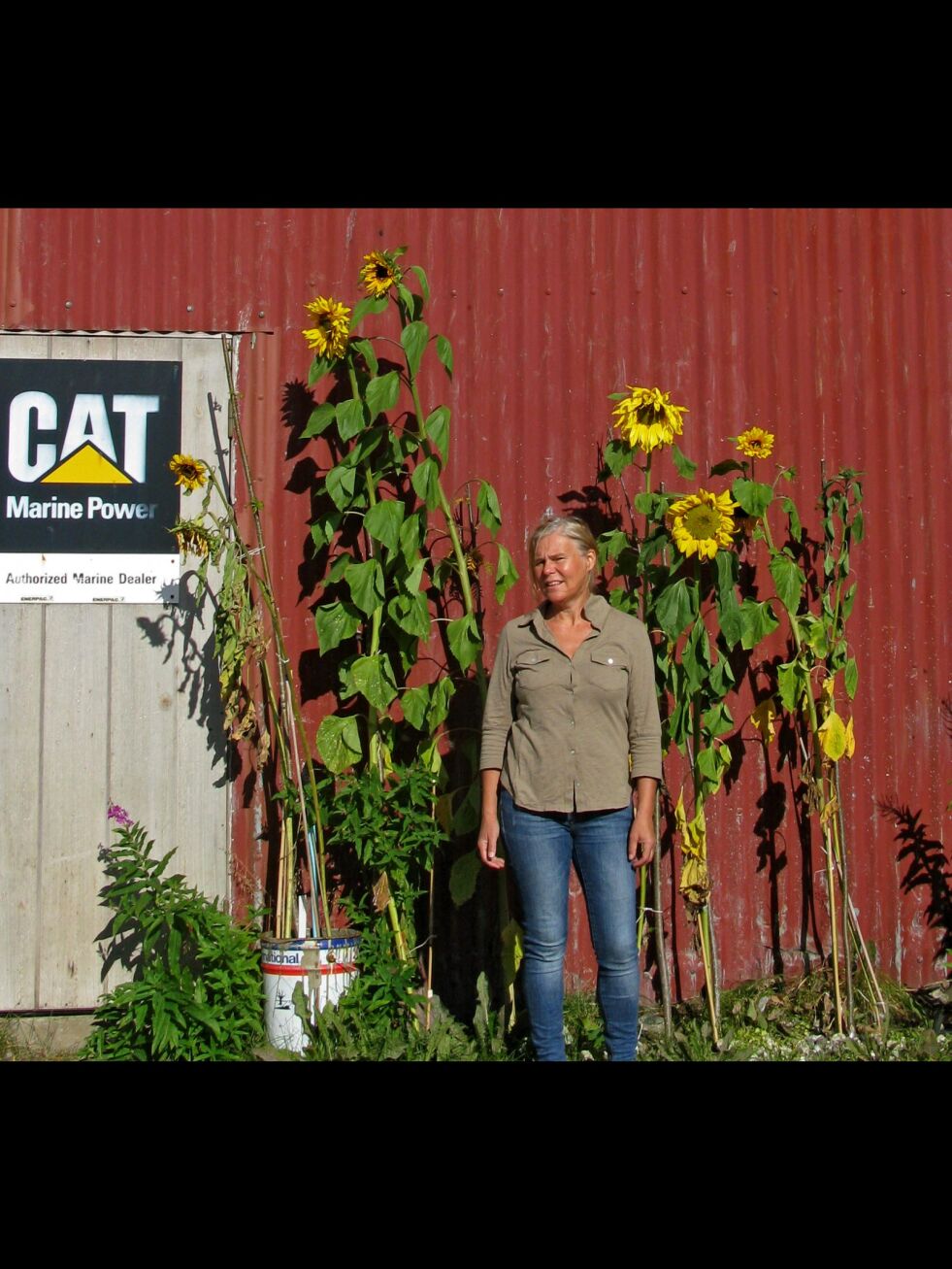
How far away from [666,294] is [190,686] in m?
2.57

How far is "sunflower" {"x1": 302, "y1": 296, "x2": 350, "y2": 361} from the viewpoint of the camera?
4414mm

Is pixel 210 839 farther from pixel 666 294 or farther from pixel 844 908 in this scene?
pixel 666 294

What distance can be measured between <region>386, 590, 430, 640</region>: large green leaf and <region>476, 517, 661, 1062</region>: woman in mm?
601

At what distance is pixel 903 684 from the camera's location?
5.04 meters

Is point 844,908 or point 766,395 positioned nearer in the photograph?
point 844,908

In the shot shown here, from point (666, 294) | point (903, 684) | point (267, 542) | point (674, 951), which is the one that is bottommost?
point (674, 951)

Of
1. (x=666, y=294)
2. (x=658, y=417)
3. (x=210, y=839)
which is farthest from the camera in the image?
(x=666, y=294)

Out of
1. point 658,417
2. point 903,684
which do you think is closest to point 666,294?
point 658,417

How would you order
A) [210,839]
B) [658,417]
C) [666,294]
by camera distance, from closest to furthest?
[658,417] → [210,839] → [666,294]

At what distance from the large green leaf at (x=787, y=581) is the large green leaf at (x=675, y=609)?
1.55 feet

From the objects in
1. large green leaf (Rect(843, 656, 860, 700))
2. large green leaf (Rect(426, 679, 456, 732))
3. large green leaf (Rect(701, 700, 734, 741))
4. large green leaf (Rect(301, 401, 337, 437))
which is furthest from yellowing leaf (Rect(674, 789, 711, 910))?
large green leaf (Rect(301, 401, 337, 437))

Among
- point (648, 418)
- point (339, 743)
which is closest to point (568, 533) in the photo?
point (648, 418)

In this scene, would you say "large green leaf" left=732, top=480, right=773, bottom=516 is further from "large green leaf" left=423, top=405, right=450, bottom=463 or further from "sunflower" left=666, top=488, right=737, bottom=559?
"large green leaf" left=423, top=405, right=450, bottom=463

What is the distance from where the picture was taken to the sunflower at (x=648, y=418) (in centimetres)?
425
